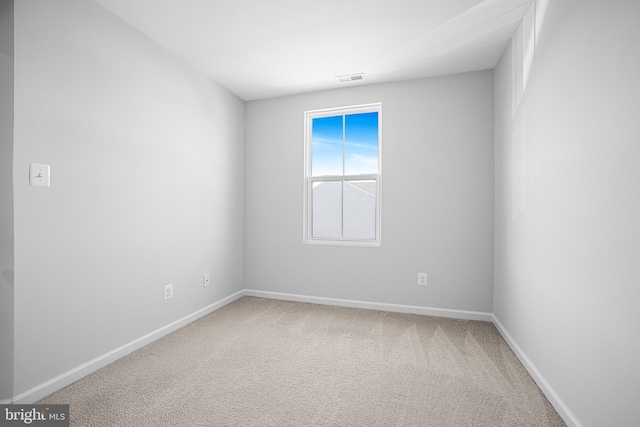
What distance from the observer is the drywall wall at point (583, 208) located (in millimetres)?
1152

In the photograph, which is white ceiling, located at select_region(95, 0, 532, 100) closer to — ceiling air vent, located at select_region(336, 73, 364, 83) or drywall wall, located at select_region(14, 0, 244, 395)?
ceiling air vent, located at select_region(336, 73, 364, 83)

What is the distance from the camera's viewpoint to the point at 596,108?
1334 mm

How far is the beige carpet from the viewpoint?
158 centimetres

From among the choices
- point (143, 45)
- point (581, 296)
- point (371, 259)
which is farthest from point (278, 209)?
point (581, 296)

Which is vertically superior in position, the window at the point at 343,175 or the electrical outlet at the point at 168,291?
the window at the point at 343,175

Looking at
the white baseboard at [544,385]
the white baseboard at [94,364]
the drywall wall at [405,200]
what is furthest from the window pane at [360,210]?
the white baseboard at [94,364]

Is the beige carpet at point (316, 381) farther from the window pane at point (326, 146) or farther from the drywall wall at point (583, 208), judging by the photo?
the window pane at point (326, 146)

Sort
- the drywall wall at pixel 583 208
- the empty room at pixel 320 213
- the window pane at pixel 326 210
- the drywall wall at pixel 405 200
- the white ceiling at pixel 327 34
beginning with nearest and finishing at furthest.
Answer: the drywall wall at pixel 583 208 < the empty room at pixel 320 213 < the white ceiling at pixel 327 34 < the drywall wall at pixel 405 200 < the window pane at pixel 326 210

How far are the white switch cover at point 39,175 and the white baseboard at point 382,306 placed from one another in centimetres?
250

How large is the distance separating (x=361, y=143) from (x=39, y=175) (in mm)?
2791

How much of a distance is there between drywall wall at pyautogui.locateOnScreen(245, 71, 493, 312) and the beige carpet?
527 mm

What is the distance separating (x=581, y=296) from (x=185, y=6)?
2.92 m

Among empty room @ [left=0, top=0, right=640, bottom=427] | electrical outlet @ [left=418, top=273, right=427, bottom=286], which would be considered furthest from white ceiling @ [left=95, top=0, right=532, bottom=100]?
electrical outlet @ [left=418, top=273, right=427, bottom=286]

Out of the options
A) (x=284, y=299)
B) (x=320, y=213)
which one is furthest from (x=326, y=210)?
(x=284, y=299)
